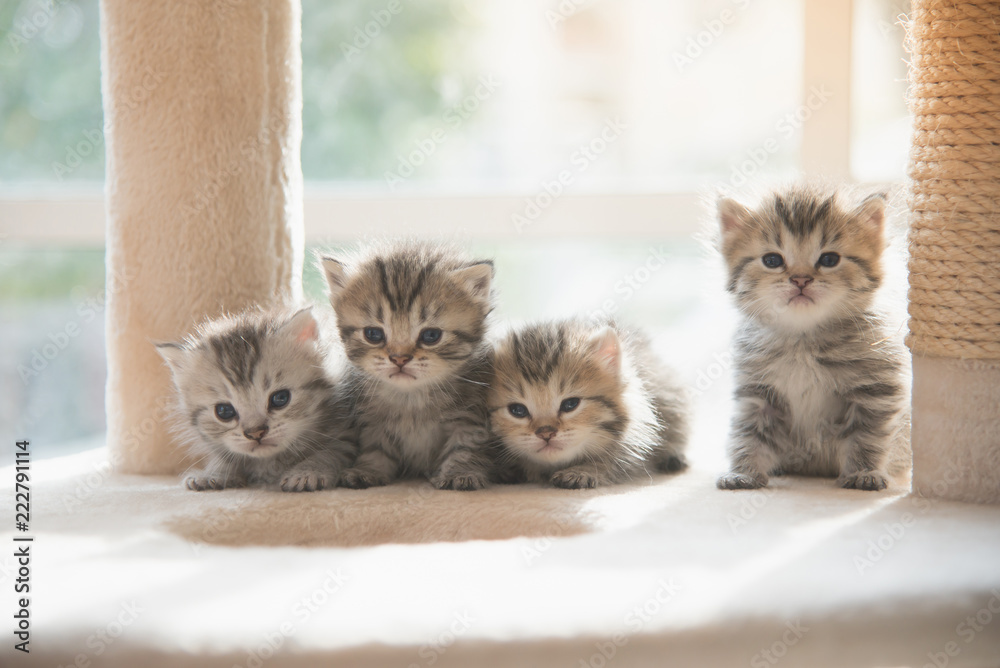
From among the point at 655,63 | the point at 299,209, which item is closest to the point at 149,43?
the point at 299,209

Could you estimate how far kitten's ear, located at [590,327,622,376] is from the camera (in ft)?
6.40

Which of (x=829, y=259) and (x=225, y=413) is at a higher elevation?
(x=829, y=259)

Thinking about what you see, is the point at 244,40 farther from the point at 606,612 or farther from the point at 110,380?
the point at 606,612

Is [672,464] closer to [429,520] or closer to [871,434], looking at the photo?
[871,434]

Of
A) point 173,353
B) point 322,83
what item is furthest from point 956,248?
point 322,83

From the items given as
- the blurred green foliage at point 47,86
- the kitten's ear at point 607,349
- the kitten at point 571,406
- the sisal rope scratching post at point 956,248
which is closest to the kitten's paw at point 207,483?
the kitten at point 571,406

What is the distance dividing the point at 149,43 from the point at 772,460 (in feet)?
5.98

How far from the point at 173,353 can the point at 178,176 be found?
1.50 ft

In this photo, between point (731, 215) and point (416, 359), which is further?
point (731, 215)

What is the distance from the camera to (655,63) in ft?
11.7

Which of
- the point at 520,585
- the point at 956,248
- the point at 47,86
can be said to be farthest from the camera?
the point at 47,86

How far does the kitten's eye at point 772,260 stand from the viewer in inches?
74.7

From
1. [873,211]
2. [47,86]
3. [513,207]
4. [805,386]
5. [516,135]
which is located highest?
[47,86]

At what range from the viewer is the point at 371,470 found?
1950 mm
